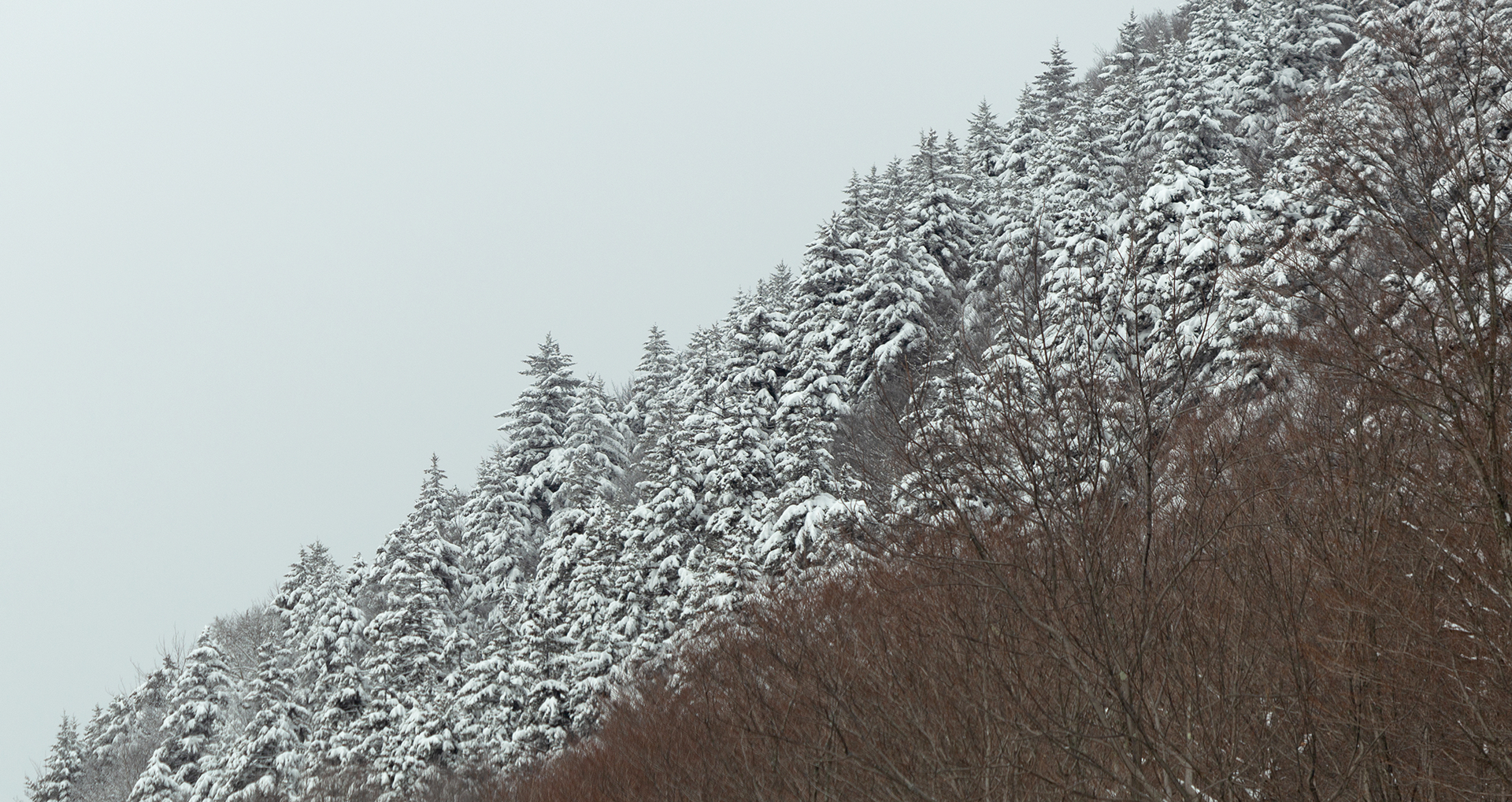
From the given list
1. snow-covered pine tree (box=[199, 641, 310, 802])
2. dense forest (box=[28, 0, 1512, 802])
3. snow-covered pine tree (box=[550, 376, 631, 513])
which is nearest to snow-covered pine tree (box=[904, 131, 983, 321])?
dense forest (box=[28, 0, 1512, 802])

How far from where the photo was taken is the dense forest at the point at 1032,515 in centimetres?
533

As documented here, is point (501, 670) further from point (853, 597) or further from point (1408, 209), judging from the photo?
point (1408, 209)

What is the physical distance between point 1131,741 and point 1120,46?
47.7 metres

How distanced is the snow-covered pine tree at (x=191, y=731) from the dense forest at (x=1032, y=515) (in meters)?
0.14

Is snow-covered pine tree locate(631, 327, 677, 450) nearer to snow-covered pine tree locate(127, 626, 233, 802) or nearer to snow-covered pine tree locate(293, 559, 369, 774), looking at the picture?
snow-covered pine tree locate(293, 559, 369, 774)

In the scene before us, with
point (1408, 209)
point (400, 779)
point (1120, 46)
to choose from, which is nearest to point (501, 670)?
point (400, 779)

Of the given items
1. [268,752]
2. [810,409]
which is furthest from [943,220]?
[268,752]

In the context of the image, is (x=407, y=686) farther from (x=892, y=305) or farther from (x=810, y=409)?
(x=892, y=305)

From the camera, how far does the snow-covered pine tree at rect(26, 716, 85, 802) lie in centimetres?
3578

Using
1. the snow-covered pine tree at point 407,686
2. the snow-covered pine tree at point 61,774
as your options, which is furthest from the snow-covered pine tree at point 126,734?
the snow-covered pine tree at point 407,686

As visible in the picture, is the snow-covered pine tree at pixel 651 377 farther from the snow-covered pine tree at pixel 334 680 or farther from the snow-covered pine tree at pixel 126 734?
the snow-covered pine tree at pixel 126 734

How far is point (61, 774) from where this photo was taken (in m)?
36.3

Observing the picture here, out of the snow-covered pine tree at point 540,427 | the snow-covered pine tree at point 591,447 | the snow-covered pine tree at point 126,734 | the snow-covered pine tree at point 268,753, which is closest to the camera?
the snow-covered pine tree at point 268,753

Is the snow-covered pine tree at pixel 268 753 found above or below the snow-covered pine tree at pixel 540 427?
below
